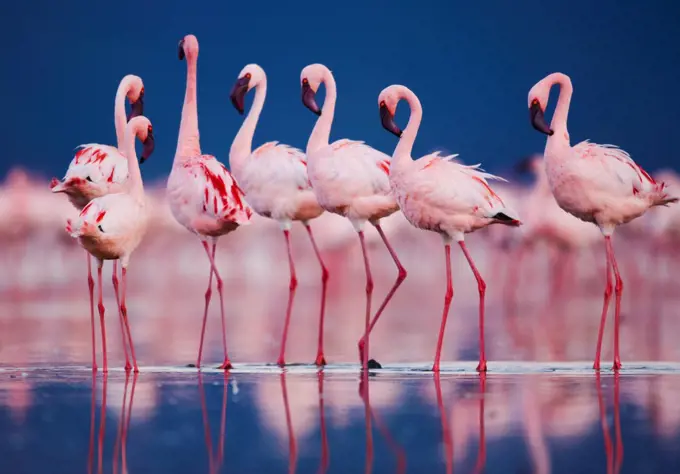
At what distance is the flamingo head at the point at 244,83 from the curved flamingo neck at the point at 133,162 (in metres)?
→ 0.81

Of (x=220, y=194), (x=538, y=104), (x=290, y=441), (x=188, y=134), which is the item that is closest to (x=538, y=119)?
(x=538, y=104)

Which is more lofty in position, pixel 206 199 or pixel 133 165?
pixel 133 165

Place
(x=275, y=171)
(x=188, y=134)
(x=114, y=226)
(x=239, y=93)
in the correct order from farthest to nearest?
(x=239, y=93) < (x=188, y=134) < (x=275, y=171) < (x=114, y=226)

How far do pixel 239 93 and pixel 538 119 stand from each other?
184 centimetres

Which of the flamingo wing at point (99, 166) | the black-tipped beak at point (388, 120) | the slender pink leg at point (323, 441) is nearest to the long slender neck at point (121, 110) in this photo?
the flamingo wing at point (99, 166)

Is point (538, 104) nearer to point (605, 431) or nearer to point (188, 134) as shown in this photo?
point (188, 134)

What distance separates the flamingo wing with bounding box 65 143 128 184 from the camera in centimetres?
698

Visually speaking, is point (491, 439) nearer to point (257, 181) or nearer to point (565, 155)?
point (565, 155)

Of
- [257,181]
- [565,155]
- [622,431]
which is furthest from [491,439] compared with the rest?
[257,181]

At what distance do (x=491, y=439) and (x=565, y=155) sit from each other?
9.73 ft

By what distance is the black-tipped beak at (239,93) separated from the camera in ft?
Result: 23.6

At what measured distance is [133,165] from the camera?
6.30 metres

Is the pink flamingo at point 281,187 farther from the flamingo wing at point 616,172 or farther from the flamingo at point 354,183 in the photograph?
the flamingo wing at point 616,172

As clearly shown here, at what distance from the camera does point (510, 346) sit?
21.6 ft
